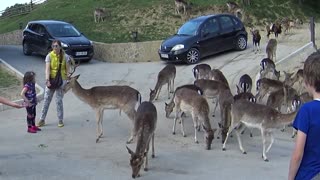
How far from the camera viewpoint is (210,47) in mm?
22750

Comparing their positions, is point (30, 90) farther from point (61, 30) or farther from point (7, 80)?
point (61, 30)

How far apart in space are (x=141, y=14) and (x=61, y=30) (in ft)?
27.1

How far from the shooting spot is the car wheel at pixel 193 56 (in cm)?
2180

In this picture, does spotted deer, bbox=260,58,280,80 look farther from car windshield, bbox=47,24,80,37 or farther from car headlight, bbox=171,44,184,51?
car windshield, bbox=47,24,80,37

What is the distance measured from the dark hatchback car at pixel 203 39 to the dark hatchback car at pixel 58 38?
3828mm

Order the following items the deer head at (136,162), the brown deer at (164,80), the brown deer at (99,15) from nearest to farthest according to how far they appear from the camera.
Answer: the deer head at (136,162) < the brown deer at (164,80) < the brown deer at (99,15)

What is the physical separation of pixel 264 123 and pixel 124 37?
18.7 metres

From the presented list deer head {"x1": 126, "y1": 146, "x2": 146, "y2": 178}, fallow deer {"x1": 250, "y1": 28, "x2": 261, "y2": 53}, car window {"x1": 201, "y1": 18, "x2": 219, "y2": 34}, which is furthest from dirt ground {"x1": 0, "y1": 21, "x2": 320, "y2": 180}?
fallow deer {"x1": 250, "y1": 28, "x2": 261, "y2": 53}

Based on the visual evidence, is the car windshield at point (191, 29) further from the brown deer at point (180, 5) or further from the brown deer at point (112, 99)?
the brown deer at point (112, 99)

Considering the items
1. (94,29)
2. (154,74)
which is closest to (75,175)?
(154,74)

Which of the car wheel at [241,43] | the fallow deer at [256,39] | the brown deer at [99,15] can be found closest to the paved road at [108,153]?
the fallow deer at [256,39]

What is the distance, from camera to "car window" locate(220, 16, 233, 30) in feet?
76.9

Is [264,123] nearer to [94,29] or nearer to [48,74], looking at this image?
[48,74]

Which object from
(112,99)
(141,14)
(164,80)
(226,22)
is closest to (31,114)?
(112,99)
